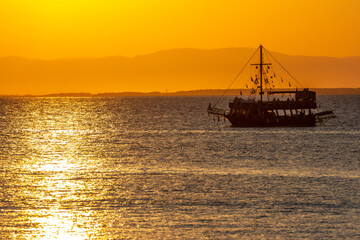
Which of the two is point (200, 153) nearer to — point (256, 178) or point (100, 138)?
point (256, 178)

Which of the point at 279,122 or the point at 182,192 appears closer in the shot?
the point at 182,192

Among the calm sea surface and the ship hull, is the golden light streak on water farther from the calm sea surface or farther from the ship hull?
the ship hull

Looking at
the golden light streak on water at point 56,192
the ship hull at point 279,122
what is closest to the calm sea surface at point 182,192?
the golden light streak on water at point 56,192

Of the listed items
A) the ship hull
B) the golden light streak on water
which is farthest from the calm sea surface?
the ship hull

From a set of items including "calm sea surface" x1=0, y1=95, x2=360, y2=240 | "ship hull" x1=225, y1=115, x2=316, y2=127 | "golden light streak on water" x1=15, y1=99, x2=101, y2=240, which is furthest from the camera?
"ship hull" x1=225, y1=115, x2=316, y2=127

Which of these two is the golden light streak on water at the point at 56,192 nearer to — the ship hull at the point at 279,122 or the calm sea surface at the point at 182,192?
the calm sea surface at the point at 182,192

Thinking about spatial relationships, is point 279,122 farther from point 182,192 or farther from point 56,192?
point 56,192

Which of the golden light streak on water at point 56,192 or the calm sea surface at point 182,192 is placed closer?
the golden light streak on water at point 56,192

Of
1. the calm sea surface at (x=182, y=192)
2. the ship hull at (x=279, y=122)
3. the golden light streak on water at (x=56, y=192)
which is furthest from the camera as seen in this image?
the ship hull at (x=279, y=122)

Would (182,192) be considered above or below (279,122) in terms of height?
below

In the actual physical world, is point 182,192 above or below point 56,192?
below

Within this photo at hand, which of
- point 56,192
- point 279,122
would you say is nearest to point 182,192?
point 56,192

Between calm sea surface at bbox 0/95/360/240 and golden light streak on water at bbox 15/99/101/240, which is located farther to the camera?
calm sea surface at bbox 0/95/360/240

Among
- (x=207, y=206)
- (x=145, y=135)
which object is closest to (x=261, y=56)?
(x=145, y=135)
